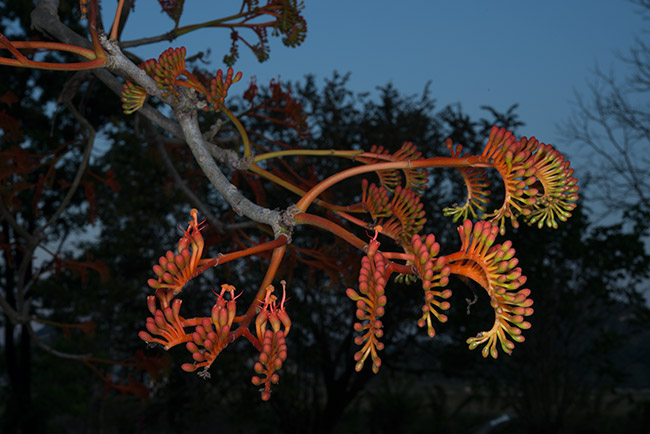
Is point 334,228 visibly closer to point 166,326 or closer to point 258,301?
point 258,301

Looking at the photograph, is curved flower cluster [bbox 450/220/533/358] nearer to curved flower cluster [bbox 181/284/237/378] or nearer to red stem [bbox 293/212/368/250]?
red stem [bbox 293/212/368/250]

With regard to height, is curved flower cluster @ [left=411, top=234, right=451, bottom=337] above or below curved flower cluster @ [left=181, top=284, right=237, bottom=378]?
above

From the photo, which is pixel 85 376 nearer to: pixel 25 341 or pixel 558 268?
pixel 25 341

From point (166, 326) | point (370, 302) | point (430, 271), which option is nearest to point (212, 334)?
point (166, 326)

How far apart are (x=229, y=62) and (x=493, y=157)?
8.18 ft

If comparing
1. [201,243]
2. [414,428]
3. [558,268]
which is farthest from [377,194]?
[414,428]

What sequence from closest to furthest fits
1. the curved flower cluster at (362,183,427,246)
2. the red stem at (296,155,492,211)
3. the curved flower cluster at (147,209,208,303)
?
the curved flower cluster at (147,209,208,303), the red stem at (296,155,492,211), the curved flower cluster at (362,183,427,246)

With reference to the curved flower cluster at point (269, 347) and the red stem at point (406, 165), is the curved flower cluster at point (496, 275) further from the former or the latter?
the curved flower cluster at point (269, 347)

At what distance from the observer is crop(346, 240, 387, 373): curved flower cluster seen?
1030 mm

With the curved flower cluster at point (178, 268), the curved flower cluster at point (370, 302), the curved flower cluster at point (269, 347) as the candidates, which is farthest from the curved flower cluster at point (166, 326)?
the curved flower cluster at point (370, 302)

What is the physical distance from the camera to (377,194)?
1.67 metres

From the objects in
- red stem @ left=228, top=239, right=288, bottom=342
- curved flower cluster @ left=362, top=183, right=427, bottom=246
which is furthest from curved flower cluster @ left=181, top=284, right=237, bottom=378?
curved flower cluster @ left=362, top=183, right=427, bottom=246

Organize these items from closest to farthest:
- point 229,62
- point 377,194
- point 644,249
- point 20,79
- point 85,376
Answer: point 377,194
point 229,62
point 644,249
point 20,79
point 85,376

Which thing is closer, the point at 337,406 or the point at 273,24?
the point at 273,24
